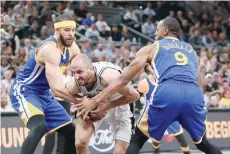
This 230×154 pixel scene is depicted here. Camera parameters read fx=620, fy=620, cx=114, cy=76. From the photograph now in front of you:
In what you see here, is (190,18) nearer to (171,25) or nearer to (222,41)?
(222,41)

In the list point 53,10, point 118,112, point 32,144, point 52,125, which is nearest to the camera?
point 32,144

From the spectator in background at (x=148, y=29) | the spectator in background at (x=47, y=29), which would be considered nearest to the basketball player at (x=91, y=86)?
the spectator in background at (x=47, y=29)

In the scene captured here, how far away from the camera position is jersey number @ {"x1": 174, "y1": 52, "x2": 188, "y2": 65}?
7.07 metres

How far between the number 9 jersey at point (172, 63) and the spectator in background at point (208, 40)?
14021 mm

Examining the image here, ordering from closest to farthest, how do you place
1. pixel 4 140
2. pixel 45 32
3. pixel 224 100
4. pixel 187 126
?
pixel 187 126 < pixel 4 140 < pixel 224 100 < pixel 45 32

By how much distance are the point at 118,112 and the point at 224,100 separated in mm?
6483

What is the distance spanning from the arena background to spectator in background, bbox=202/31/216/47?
0.03m

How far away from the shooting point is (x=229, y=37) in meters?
22.8

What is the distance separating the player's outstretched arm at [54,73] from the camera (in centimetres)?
748

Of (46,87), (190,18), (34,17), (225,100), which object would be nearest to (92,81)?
(46,87)

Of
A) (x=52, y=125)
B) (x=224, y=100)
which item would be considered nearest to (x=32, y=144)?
(x=52, y=125)

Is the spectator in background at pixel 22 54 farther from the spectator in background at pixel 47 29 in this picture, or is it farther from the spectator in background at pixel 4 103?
the spectator in background at pixel 4 103

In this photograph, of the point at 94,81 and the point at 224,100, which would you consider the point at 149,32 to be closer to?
the point at 224,100

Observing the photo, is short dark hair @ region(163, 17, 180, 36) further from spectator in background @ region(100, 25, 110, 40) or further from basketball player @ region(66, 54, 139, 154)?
spectator in background @ region(100, 25, 110, 40)
